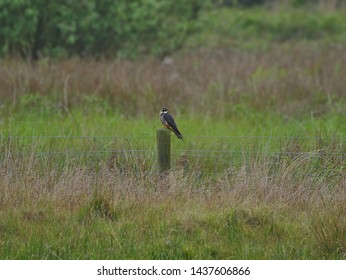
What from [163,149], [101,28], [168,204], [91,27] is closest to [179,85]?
[91,27]

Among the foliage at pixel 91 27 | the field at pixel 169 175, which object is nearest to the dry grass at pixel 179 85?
the field at pixel 169 175

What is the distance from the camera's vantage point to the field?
25.4 ft

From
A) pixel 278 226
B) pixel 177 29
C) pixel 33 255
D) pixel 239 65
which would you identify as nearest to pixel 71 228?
pixel 33 255

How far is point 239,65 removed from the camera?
17969mm

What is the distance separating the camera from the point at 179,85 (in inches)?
623

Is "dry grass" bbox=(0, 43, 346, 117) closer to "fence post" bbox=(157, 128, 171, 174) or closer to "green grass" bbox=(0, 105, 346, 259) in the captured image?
"green grass" bbox=(0, 105, 346, 259)

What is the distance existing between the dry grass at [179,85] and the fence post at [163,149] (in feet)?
16.3

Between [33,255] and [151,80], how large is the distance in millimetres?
8738

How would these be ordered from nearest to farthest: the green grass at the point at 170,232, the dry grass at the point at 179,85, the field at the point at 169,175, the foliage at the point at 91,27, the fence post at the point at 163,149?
the green grass at the point at 170,232 < the field at the point at 169,175 < the fence post at the point at 163,149 < the dry grass at the point at 179,85 < the foliage at the point at 91,27

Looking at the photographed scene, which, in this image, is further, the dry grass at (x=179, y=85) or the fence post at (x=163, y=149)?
the dry grass at (x=179, y=85)

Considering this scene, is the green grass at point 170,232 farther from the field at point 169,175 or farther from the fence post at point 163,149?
the fence post at point 163,149

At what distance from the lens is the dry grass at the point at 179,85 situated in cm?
1478

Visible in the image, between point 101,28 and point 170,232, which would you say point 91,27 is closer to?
point 101,28

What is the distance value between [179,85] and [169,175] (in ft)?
22.6
